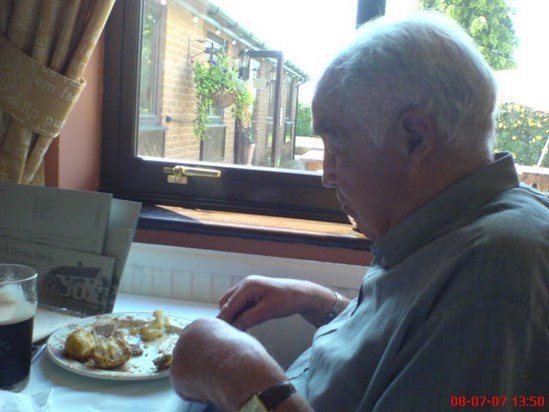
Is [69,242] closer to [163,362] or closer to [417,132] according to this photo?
[163,362]

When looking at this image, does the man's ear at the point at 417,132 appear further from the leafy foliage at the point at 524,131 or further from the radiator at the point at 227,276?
the leafy foliage at the point at 524,131

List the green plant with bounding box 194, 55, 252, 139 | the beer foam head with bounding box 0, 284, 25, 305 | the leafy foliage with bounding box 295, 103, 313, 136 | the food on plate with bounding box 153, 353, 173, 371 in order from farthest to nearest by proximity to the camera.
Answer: the green plant with bounding box 194, 55, 252, 139, the leafy foliage with bounding box 295, 103, 313, 136, the food on plate with bounding box 153, 353, 173, 371, the beer foam head with bounding box 0, 284, 25, 305

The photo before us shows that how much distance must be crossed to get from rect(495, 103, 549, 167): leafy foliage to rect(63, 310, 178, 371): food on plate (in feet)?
3.48

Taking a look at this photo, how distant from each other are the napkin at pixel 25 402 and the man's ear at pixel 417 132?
60cm

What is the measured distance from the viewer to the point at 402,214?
85 cm

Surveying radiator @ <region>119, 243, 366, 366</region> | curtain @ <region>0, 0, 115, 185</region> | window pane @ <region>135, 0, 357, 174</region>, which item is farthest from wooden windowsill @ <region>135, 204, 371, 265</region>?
curtain @ <region>0, 0, 115, 185</region>

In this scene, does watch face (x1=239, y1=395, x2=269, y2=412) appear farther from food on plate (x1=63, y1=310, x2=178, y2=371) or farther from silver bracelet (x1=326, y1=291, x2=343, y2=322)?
silver bracelet (x1=326, y1=291, x2=343, y2=322)

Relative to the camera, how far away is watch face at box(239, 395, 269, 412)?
765mm

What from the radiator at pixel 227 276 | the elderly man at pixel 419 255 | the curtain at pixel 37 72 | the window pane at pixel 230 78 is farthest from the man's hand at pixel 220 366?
the window pane at pixel 230 78

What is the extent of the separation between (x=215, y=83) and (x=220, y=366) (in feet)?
3.71

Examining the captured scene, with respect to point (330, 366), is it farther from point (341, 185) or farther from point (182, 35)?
point (182, 35)

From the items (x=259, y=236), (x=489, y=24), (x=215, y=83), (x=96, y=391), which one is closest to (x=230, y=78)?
(x=215, y=83)

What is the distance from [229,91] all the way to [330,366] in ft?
3.59

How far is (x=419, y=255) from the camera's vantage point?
0.80 meters
